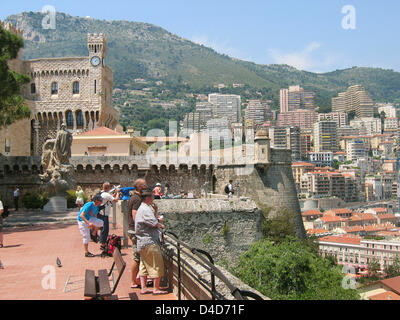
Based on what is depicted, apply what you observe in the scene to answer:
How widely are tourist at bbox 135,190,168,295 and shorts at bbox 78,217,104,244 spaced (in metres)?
3.08

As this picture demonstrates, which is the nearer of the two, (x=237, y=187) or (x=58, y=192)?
(x=58, y=192)

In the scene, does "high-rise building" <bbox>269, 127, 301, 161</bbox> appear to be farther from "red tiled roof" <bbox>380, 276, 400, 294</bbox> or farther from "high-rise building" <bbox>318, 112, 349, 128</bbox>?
"red tiled roof" <bbox>380, 276, 400, 294</bbox>

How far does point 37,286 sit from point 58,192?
1322cm

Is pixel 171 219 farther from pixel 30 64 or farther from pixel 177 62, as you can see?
pixel 177 62

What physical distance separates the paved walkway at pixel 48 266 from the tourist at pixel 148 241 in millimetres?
316

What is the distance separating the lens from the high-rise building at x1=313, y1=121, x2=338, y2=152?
160 m

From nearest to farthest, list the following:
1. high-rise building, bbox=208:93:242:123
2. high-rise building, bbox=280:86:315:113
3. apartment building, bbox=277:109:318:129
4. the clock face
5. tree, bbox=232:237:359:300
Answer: tree, bbox=232:237:359:300
the clock face
high-rise building, bbox=208:93:242:123
high-rise building, bbox=280:86:315:113
apartment building, bbox=277:109:318:129

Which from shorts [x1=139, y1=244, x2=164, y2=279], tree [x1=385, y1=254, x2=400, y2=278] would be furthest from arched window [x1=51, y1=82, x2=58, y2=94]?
tree [x1=385, y1=254, x2=400, y2=278]

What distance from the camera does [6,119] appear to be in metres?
22.9

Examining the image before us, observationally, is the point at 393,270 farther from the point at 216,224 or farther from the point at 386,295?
the point at 216,224

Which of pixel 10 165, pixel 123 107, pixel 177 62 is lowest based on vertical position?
pixel 10 165

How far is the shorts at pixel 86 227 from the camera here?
27.9 ft

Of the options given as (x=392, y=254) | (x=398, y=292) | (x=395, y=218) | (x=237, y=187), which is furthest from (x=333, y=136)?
(x=237, y=187)

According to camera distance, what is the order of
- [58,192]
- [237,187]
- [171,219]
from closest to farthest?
[171,219], [58,192], [237,187]
